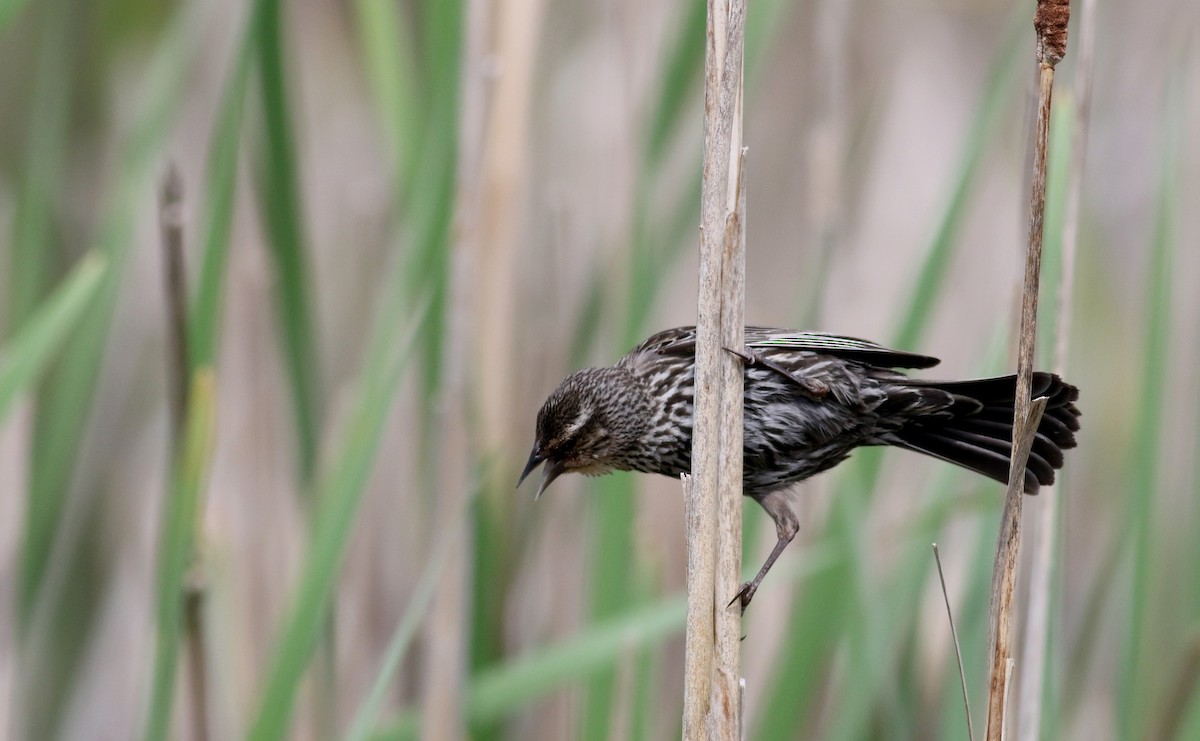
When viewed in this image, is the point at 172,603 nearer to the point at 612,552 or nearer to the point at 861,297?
the point at 612,552

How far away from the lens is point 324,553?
1985mm

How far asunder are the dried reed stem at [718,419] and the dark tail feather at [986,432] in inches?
20.8

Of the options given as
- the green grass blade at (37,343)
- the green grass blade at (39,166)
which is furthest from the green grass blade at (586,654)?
the green grass blade at (39,166)

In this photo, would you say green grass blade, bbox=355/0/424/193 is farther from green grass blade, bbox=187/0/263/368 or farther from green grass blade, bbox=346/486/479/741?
green grass blade, bbox=346/486/479/741

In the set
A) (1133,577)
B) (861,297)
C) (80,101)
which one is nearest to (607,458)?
(1133,577)

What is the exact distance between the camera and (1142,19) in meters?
3.62

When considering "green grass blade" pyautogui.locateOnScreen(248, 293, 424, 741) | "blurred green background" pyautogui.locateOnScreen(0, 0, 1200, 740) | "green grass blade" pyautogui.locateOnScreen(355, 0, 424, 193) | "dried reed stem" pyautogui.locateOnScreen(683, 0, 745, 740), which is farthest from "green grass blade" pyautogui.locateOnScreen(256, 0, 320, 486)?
"dried reed stem" pyautogui.locateOnScreen(683, 0, 745, 740)

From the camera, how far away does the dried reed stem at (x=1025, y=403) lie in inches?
49.8

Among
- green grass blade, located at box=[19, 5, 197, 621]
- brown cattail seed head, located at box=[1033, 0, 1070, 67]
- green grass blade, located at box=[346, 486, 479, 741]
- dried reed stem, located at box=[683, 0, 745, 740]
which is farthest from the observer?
green grass blade, located at box=[19, 5, 197, 621]

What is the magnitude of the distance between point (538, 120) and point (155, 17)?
3.93ft

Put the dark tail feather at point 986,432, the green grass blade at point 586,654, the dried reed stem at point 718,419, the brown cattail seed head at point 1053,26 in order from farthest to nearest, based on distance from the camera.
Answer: the green grass blade at point 586,654 < the dark tail feather at point 986,432 < the dried reed stem at point 718,419 < the brown cattail seed head at point 1053,26

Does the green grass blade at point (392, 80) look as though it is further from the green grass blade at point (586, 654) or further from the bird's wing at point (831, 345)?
the green grass blade at point (586, 654)

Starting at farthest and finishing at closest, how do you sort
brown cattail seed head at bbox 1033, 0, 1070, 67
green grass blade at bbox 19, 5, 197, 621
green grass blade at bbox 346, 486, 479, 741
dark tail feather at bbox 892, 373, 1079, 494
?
green grass blade at bbox 19, 5, 197, 621, dark tail feather at bbox 892, 373, 1079, 494, green grass blade at bbox 346, 486, 479, 741, brown cattail seed head at bbox 1033, 0, 1070, 67

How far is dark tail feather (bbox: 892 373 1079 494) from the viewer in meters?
1.88
